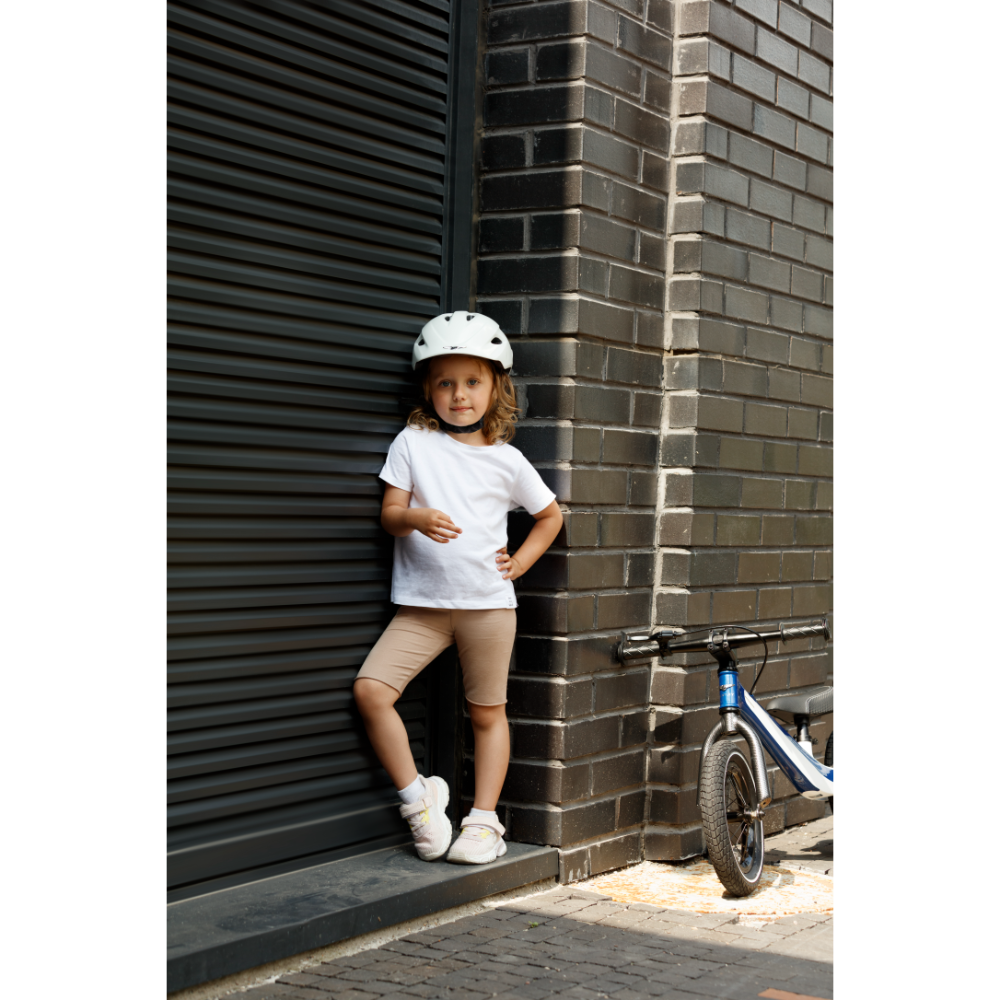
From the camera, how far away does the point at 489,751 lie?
4621 millimetres

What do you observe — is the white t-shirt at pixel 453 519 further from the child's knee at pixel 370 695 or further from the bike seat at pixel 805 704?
the bike seat at pixel 805 704

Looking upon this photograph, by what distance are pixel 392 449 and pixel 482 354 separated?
45cm

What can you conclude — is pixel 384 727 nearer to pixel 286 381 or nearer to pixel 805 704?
pixel 286 381

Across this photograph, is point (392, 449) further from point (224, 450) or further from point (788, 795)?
point (788, 795)

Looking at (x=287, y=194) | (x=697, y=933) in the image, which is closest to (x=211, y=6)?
(x=287, y=194)

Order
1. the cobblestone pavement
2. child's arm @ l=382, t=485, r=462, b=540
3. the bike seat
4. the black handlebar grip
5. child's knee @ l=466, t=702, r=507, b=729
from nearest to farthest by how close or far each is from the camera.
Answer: the cobblestone pavement
child's arm @ l=382, t=485, r=462, b=540
child's knee @ l=466, t=702, r=507, b=729
the black handlebar grip
the bike seat

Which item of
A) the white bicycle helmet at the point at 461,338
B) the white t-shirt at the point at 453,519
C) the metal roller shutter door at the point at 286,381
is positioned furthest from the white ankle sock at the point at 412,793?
the white bicycle helmet at the point at 461,338

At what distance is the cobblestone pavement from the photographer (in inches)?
142

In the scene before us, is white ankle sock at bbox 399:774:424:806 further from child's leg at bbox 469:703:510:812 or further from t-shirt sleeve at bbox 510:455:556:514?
t-shirt sleeve at bbox 510:455:556:514

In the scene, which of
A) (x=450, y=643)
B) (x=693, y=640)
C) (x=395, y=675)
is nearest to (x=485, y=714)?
(x=450, y=643)

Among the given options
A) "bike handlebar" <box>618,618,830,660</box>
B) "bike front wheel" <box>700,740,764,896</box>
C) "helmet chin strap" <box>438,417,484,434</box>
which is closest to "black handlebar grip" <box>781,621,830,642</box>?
"bike handlebar" <box>618,618,830,660</box>

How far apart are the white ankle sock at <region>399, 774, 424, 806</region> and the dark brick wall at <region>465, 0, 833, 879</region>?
468mm

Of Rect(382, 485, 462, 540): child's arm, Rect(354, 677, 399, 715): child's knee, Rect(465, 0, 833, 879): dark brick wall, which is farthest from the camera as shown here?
Rect(465, 0, 833, 879): dark brick wall

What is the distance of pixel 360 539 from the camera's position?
4461 millimetres
